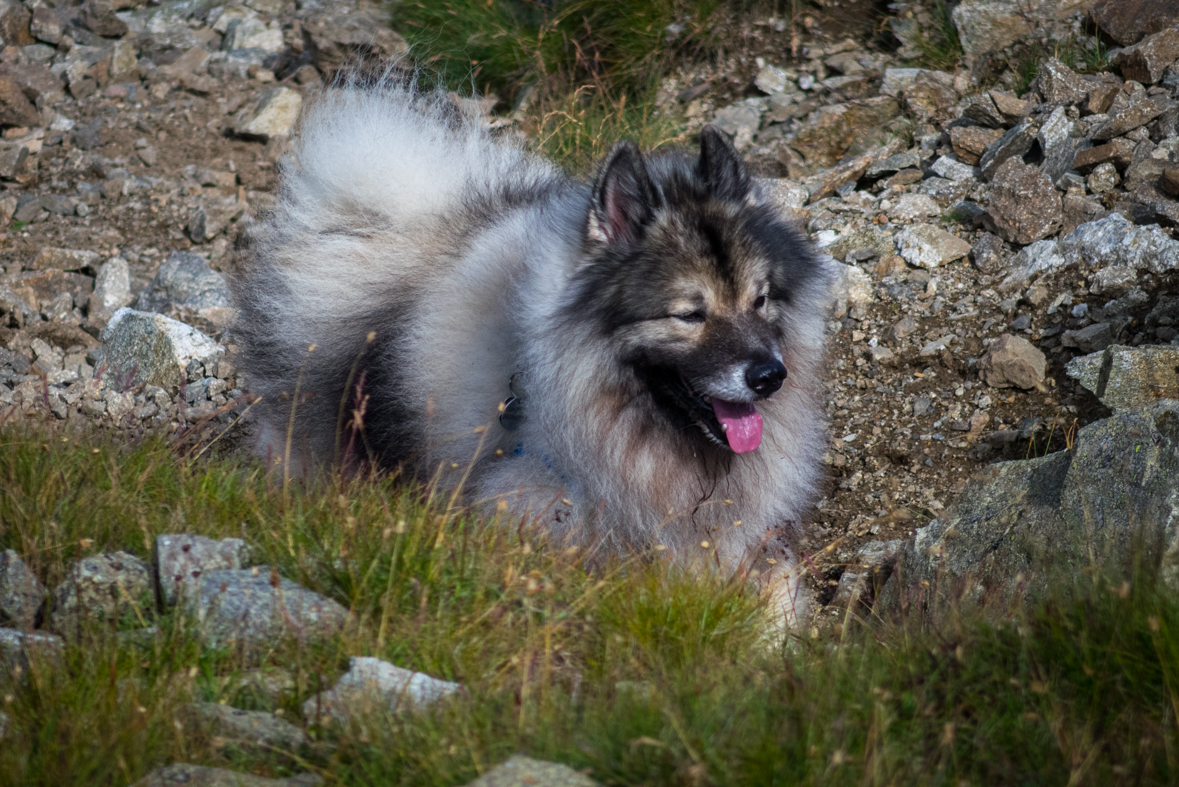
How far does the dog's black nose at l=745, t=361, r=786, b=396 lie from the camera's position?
3.15m

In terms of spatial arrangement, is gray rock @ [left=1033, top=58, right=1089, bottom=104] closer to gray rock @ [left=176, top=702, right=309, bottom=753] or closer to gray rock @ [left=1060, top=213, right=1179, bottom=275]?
gray rock @ [left=1060, top=213, right=1179, bottom=275]

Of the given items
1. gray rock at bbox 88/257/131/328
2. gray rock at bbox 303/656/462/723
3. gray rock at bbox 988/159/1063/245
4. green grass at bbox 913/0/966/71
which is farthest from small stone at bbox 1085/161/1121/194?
gray rock at bbox 88/257/131/328

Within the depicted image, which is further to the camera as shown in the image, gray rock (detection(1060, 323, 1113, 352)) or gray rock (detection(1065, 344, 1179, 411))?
gray rock (detection(1060, 323, 1113, 352))

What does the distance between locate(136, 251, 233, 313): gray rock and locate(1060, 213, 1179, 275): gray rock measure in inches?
204

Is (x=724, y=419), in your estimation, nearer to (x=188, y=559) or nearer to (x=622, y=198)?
(x=622, y=198)

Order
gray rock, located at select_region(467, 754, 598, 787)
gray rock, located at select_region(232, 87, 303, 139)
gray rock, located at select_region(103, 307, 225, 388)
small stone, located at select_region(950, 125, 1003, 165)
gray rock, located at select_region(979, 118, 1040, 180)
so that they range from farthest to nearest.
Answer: gray rock, located at select_region(232, 87, 303, 139), small stone, located at select_region(950, 125, 1003, 165), gray rock, located at select_region(979, 118, 1040, 180), gray rock, located at select_region(103, 307, 225, 388), gray rock, located at select_region(467, 754, 598, 787)

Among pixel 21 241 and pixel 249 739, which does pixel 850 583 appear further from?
pixel 21 241

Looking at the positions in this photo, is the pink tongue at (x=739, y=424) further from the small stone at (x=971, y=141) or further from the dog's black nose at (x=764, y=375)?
the small stone at (x=971, y=141)

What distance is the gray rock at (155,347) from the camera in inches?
225

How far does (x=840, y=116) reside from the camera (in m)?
7.01

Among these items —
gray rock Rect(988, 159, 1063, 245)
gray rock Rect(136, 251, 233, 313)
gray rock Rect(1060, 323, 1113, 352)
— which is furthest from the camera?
gray rock Rect(136, 251, 233, 313)

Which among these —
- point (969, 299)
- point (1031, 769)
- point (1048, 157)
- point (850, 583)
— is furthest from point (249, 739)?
point (1048, 157)

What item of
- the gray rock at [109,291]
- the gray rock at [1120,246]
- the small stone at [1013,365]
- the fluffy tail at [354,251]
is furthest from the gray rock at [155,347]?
the gray rock at [1120,246]

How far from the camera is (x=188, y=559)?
2.71 metres
